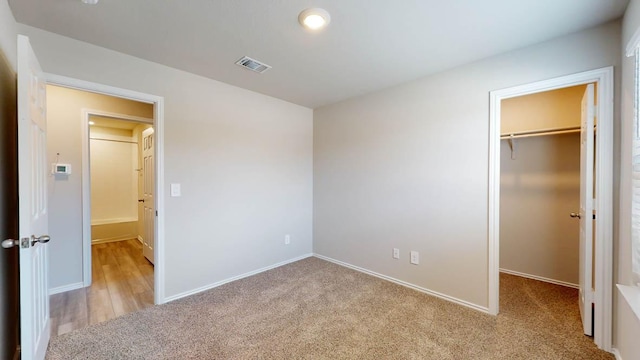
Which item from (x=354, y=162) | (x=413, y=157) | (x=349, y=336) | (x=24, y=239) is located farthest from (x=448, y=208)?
(x=24, y=239)

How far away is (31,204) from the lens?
4.80 feet

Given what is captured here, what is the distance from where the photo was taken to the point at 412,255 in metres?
2.88

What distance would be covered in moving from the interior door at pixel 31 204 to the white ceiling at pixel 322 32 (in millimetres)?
542

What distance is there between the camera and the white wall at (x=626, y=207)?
59.8 inches

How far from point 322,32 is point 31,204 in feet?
7.12

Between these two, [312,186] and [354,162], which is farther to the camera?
[312,186]

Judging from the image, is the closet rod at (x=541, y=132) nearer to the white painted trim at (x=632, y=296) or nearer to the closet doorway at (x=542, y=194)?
the closet doorway at (x=542, y=194)

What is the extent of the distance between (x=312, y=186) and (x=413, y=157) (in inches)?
67.8

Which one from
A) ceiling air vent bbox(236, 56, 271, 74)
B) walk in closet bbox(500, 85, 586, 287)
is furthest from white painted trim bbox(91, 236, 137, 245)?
walk in closet bbox(500, 85, 586, 287)

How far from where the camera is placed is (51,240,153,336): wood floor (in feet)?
7.49

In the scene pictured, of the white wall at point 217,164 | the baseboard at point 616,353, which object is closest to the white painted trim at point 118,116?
the white wall at point 217,164

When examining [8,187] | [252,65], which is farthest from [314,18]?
[8,187]

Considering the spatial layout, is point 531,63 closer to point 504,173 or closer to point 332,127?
point 504,173

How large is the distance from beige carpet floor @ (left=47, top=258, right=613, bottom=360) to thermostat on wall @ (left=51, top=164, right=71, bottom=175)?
1.89 m
